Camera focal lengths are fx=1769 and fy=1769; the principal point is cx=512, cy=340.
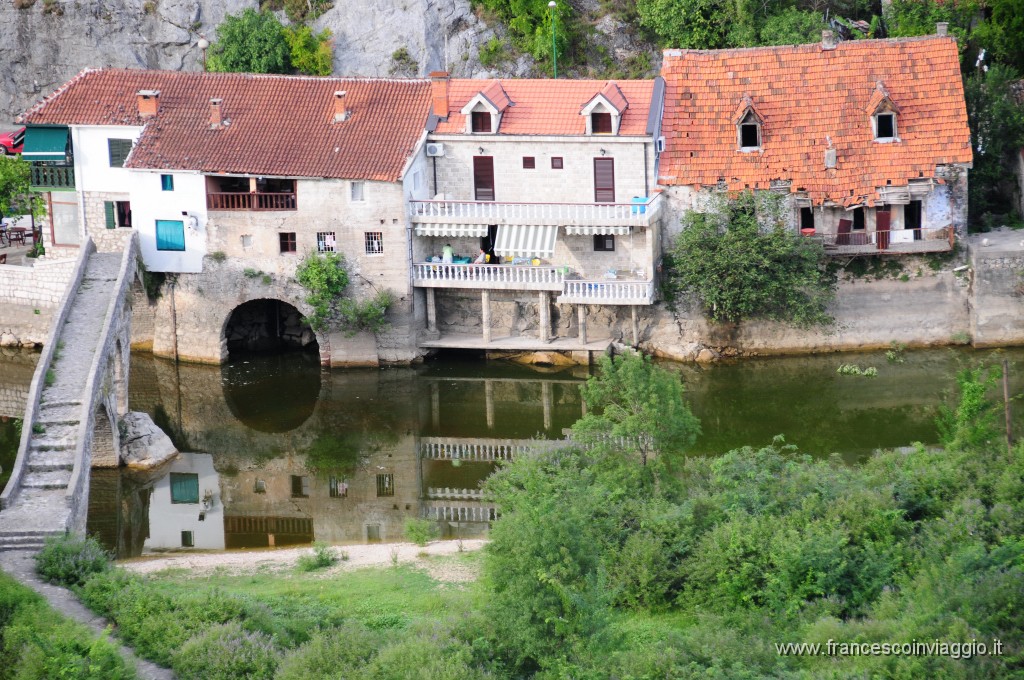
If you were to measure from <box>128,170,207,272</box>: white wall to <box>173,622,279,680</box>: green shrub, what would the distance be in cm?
2538

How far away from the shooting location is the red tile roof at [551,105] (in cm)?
5559

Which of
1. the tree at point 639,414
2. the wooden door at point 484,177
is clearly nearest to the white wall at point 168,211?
the wooden door at point 484,177

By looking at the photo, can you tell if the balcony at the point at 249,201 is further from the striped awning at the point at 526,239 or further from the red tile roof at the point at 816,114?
the red tile roof at the point at 816,114

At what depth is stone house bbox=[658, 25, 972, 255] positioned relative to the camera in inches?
2164

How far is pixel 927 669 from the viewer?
3105 cm

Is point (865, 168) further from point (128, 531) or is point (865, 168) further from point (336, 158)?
point (128, 531)

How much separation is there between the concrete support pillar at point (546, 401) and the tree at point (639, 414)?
33.0ft

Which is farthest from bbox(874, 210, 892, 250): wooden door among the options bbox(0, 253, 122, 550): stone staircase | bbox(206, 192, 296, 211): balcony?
bbox(0, 253, 122, 550): stone staircase

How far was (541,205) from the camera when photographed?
5519 cm

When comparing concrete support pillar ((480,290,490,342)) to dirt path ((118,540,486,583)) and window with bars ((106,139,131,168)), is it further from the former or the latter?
dirt path ((118,540,486,583))

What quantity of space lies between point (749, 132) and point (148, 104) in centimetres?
1933

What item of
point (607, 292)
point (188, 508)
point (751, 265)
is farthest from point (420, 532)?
point (751, 265)

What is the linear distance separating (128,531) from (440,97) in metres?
18.2

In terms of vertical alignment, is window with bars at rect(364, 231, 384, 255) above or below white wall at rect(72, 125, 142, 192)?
below
